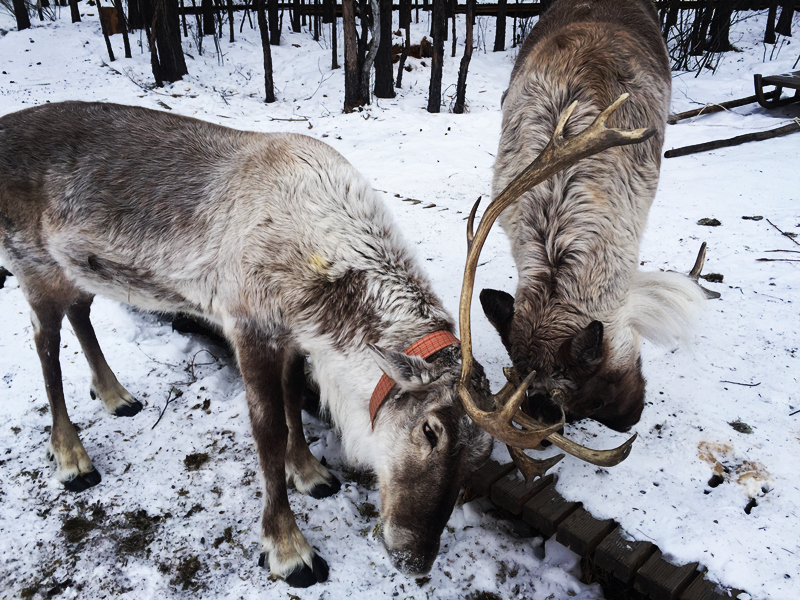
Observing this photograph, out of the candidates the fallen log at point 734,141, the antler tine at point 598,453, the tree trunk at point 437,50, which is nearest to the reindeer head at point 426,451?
the antler tine at point 598,453

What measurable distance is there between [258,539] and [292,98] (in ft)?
35.2

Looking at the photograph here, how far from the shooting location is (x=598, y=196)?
2.38 metres

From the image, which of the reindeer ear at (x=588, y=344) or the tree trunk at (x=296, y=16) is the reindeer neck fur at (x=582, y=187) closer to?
the reindeer ear at (x=588, y=344)

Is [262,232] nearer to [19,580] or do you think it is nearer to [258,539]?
[258,539]

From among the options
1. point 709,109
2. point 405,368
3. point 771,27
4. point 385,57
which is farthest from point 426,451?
point 771,27

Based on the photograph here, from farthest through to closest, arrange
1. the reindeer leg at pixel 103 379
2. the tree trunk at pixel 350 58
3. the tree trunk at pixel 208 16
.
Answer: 1. the tree trunk at pixel 208 16
2. the tree trunk at pixel 350 58
3. the reindeer leg at pixel 103 379

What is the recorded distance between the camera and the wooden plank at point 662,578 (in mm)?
1798

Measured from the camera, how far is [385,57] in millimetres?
10219

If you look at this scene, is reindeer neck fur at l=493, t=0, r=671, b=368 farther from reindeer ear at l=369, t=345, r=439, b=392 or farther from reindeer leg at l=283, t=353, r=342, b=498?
reindeer leg at l=283, t=353, r=342, b=498

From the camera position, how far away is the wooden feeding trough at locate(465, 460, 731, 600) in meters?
1.82

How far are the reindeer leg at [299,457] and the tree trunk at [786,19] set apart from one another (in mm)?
17624

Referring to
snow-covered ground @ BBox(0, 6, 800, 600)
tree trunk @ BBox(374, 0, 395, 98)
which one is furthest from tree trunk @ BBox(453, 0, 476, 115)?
snow-covered ground @ BBox(0, 6, 800, 600)

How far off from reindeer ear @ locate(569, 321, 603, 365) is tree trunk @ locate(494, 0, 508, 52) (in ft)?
55.5

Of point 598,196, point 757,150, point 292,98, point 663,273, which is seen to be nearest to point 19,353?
point 598,196
